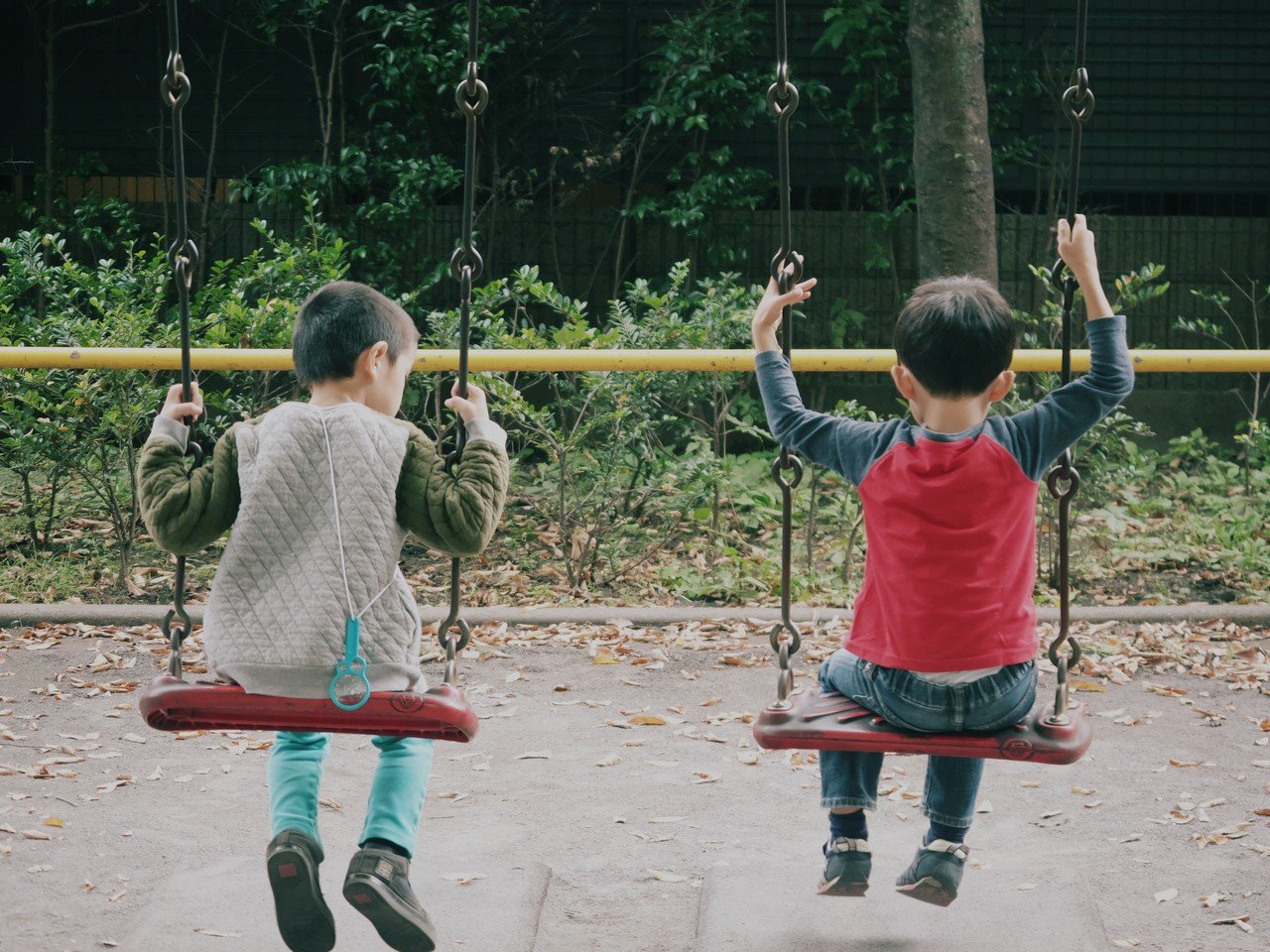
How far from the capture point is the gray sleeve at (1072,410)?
9.58 ft

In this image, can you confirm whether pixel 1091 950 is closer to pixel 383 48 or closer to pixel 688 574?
pixel 688 574

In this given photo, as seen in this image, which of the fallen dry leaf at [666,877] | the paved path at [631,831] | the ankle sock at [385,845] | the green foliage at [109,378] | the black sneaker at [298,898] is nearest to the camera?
the black sneaker at [298,898]

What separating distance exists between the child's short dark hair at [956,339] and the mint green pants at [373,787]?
1.29m

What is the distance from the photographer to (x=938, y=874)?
3.08 m

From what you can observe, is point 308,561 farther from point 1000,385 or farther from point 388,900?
point 1000,385

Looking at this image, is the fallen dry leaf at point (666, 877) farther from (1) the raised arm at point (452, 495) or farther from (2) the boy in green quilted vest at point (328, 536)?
(1) the raised arm at point (452, 495)

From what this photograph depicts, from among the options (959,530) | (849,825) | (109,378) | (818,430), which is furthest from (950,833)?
(109,378)

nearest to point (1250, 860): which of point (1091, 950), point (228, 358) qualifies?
point (1091, 950)

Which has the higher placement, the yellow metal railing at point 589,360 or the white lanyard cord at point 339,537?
the yellow metal railing at point 589,360

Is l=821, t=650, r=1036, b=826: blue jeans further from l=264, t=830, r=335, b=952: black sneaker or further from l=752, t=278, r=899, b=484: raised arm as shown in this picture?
l=264, t=830, r=335, b=952: black sneaker

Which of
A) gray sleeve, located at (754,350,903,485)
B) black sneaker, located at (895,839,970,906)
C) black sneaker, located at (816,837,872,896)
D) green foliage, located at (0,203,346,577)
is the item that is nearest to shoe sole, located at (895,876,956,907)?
black sneaker, located at (895,839,970,906)

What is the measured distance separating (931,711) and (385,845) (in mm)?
1110

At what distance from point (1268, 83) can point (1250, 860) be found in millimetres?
8820

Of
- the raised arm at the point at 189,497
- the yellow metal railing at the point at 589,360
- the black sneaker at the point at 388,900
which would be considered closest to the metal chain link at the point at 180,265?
the raised arm at the point at 189,497
